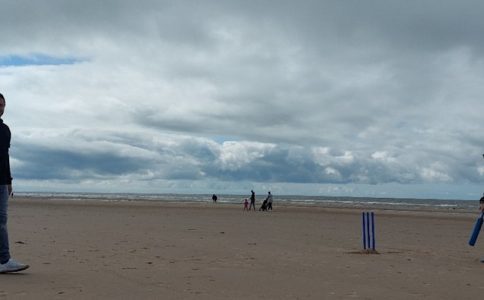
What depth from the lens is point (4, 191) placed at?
752cm

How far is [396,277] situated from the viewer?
8.71 m

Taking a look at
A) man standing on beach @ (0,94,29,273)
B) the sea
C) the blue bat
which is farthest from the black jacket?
the sea

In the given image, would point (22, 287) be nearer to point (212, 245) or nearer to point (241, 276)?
point (241, 276)

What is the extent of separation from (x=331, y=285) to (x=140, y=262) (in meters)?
3.86

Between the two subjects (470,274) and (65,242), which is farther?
(65,242)

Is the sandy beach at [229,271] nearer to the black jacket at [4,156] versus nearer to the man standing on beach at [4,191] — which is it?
the man standing on beach at [4,191]

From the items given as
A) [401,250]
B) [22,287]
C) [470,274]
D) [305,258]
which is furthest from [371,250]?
[22,287]

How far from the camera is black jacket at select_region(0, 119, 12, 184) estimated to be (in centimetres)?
754

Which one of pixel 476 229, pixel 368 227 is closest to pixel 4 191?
pixel 368 227

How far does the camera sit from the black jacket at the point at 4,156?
754cm

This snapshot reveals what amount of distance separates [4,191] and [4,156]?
0.53m

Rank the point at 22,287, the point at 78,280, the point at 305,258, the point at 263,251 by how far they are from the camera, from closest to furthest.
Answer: the point at 22,287
the point at 78,280
the point at 305,258
the point at 263,251

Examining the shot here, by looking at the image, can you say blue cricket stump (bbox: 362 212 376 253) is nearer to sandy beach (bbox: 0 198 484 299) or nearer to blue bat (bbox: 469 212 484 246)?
sandy beach (bbox: 0 198 484 299)

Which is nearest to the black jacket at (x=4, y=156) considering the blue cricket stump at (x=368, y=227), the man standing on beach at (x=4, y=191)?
the man standing on beach at (x=4, y=191)
